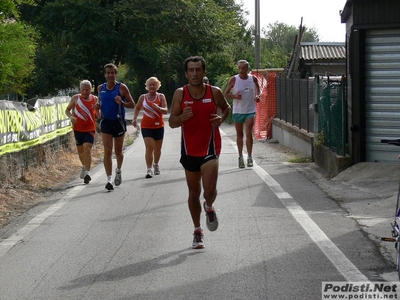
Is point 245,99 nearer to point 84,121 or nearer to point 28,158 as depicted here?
point 84,121

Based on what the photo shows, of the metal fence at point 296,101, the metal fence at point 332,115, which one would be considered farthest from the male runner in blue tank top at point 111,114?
the metal fence at point 296,101

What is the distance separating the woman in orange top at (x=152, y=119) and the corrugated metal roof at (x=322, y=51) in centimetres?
2177

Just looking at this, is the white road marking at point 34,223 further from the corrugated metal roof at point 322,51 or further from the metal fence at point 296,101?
the corrugated metal roof at point 322,51

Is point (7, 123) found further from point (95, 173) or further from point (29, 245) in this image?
point (29, 245)

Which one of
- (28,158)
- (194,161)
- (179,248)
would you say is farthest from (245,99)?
(179,248)

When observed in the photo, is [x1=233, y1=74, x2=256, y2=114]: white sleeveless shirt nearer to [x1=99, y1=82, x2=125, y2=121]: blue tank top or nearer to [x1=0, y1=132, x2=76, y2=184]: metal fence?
[x1=99, y1=82, x2=125, y2=121]: blue tank top

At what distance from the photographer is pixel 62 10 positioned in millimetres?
36938

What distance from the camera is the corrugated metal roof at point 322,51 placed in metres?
36.9

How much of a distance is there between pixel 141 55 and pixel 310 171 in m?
28.9

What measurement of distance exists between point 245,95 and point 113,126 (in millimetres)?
3286

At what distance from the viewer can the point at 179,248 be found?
8.46 metres

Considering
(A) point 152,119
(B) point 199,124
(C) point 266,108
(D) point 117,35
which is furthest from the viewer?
(D) point 117,35

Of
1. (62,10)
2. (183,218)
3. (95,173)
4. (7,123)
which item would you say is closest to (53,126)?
(95,173)

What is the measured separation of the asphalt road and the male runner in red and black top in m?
0.73
